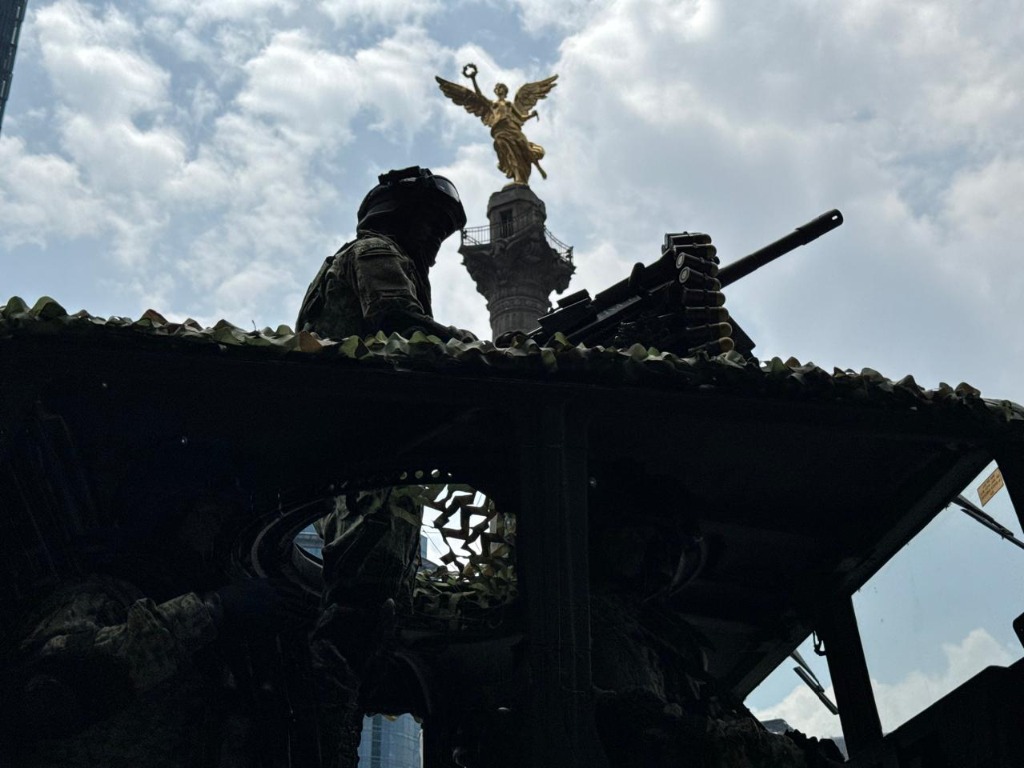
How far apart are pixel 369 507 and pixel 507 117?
36257mm

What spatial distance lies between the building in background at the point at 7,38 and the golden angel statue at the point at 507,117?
58504 millimetres

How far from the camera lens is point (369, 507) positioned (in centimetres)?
768

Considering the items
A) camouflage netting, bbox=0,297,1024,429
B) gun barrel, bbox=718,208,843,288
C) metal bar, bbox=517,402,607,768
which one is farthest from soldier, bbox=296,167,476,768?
gun barrel, bbox=718,208,843,288

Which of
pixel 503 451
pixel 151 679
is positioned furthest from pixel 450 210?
pixel 151 679

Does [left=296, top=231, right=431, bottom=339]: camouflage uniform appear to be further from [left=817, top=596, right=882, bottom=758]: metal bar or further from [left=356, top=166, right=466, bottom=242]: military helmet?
[left=817, top=596, right=882, bottom=758]: metal bar

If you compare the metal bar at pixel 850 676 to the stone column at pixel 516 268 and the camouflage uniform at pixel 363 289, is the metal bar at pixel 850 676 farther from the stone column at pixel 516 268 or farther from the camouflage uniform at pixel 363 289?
the stone column at pixel 516 268

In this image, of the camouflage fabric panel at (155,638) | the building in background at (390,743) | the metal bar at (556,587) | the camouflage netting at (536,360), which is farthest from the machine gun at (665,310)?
the building in background at (390,743)

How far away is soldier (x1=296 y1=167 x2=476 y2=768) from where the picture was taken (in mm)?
7383

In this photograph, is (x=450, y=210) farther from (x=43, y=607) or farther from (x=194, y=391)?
(x=43, y=607)

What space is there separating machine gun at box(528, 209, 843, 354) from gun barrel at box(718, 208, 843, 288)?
51.1 inches

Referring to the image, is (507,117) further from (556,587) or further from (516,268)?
(556,587)

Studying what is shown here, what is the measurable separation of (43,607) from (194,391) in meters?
1.35

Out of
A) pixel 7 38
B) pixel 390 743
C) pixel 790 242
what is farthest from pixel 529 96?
pixel 7 38

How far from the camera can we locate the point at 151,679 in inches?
227
